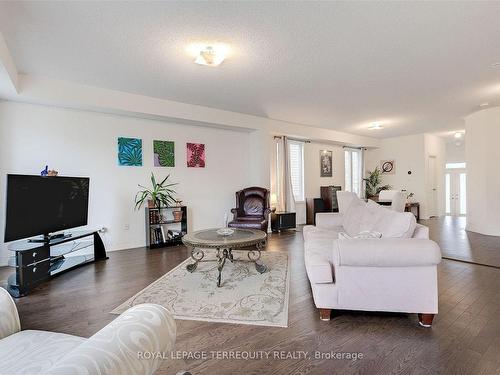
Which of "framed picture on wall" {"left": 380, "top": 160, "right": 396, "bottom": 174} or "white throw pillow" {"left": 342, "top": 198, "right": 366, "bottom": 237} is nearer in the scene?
"white throw pillow" {"left": 342, "top": 198, "right": 366, "bottom": 237}

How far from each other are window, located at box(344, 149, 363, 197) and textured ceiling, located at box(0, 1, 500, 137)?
405 centimetres

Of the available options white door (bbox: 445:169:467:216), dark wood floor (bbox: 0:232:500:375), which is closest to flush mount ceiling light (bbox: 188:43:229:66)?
dark wood floor (bbox: 0:232:500:375)

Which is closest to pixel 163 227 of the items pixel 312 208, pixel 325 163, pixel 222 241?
pixel 222 241

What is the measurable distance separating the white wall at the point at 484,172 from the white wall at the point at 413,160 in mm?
2116

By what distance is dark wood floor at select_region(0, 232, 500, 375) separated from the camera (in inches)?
67.1

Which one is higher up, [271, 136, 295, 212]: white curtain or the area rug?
[271, 136, 295, 212]: white curtain

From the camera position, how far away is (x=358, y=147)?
30.3ft

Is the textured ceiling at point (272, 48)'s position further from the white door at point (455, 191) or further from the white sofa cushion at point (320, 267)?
the white door at point (455, 191)

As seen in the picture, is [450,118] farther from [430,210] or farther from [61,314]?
[61,314]

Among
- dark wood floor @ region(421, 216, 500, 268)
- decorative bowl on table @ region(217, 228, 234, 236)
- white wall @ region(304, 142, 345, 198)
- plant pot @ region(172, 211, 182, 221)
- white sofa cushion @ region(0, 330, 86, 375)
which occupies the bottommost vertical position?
dark wood floor @ region(421, 216, 500, 268)

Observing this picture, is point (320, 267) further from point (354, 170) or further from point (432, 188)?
point (432, 188)

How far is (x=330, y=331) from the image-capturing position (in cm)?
210

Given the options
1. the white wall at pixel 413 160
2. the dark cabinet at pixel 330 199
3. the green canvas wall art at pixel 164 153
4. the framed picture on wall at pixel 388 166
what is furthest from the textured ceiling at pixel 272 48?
the framed picture on wall at pixel 388 166

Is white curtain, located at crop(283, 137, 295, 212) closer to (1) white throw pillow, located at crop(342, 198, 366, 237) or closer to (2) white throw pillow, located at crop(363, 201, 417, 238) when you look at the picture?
(1) white throw pillow, located at crop(342, 198, 366, 237)
